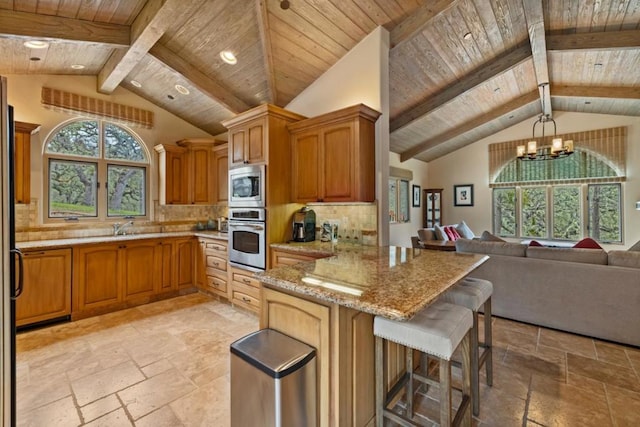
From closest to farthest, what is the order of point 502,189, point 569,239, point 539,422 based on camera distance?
point 539,422 → point 569,239 → point 502,189

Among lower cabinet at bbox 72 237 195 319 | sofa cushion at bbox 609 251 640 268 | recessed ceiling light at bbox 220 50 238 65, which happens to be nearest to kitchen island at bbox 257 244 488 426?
sofa cushion at bbox 609 251 640 268

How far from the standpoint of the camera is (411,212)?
8000 millimetres

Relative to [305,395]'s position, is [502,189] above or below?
above

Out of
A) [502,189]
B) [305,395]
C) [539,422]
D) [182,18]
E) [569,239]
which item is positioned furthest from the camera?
[502,189]

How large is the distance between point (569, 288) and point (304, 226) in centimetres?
293

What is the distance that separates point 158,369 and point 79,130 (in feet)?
12.1

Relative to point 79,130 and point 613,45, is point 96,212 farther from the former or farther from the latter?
point 613,45

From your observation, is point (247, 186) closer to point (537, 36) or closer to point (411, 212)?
point (537, 36)

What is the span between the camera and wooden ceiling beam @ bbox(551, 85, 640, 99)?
15.8 ft

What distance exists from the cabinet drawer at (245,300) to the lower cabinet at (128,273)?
1.17 metres

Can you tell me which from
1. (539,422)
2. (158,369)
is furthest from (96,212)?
(539,422)

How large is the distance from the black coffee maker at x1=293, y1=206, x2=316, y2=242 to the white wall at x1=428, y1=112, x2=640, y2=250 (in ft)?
19.6

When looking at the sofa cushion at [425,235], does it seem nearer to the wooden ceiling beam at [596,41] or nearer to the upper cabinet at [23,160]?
the wooden ceiling beam at [596,41]

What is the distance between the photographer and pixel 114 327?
330cm
